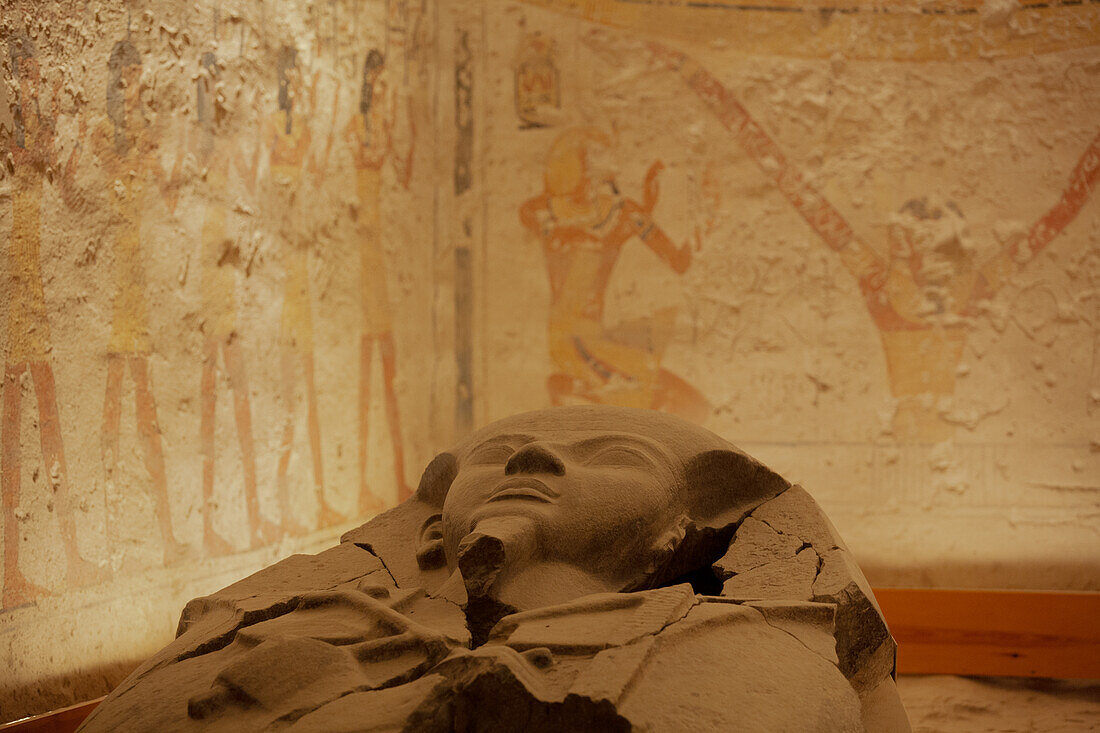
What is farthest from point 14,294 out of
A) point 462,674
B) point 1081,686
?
point 1081,686

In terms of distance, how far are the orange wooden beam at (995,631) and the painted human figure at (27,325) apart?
137 inches

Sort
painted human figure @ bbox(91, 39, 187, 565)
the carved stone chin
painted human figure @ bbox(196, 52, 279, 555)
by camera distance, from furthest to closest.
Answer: painted human figure @ bbox(196, 52, 279, 555)
painted human figure @ bbox(91, 39, 187, 565)
the carved stone chin

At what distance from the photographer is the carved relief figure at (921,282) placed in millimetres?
4727

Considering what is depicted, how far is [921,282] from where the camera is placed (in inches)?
189

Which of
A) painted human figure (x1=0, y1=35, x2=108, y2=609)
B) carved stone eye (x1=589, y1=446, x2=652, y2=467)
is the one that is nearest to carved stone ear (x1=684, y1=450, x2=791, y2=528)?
carved stone eye (x1=589, y1=446, x2=652, y2=467)

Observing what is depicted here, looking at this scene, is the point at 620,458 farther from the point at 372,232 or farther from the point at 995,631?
the point at 995,631

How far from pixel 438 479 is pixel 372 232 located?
7.67 ft

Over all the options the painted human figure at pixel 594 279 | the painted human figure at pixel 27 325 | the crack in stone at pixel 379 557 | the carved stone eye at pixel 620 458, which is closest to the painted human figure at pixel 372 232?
the painted human figure at pixel 594 279

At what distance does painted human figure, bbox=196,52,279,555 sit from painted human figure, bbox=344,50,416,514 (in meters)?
0.91

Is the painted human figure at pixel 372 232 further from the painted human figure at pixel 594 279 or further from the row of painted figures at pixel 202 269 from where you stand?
the painted human figure at pixel 594 279

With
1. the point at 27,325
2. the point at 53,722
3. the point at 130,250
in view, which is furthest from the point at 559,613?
the point at 130,250

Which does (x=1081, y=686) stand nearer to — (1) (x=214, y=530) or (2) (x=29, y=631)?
(1) (x=214, y=530)

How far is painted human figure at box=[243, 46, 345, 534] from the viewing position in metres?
3.89

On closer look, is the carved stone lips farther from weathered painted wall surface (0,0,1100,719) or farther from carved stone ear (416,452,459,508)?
weathered painted wall surface (0,0,1100,719)
